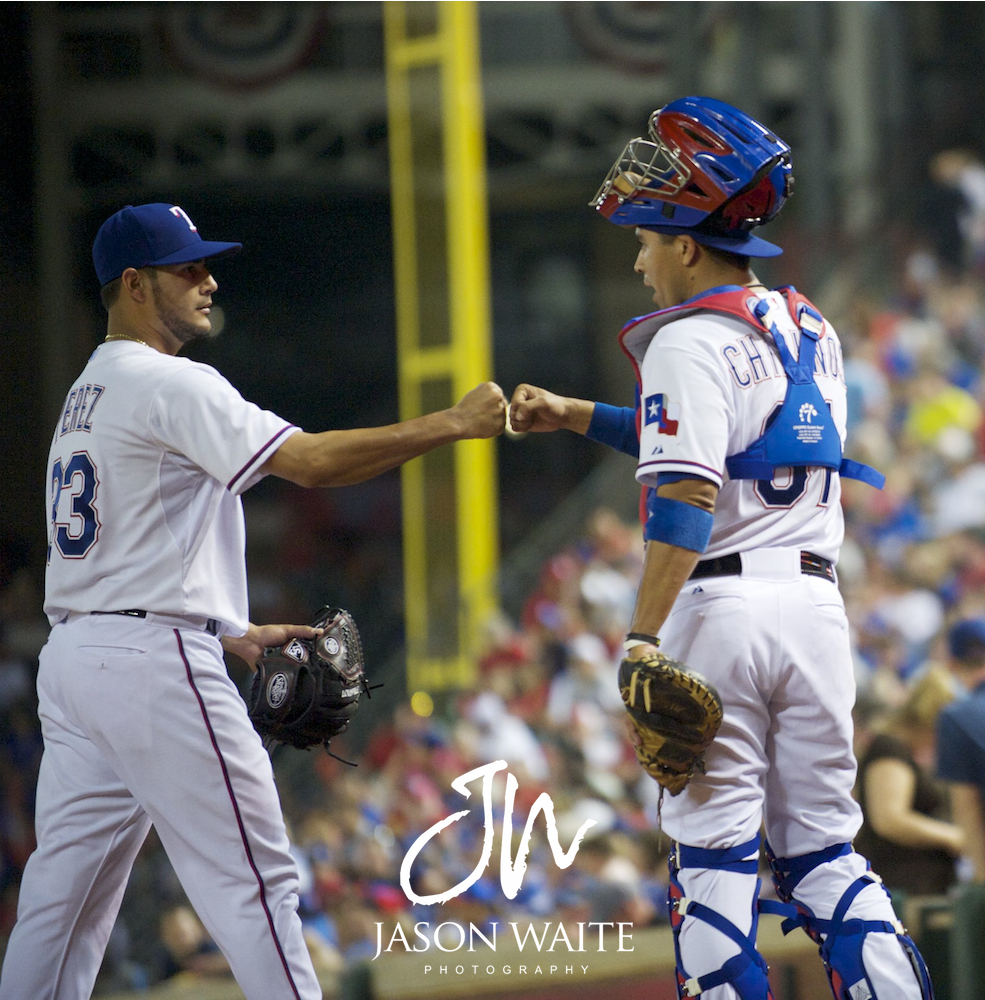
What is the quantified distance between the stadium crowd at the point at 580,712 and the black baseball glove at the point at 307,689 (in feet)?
7.40

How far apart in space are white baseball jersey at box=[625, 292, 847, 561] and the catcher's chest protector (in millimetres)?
13

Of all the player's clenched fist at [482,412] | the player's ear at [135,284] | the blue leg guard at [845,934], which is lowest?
the blue leg guard at [845,934]

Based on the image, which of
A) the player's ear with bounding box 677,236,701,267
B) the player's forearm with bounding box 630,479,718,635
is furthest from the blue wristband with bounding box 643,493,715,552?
the player's ear with bounding box 677,236,701,267

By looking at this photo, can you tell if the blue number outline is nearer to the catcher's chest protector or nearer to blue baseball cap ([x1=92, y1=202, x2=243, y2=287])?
blue baseball cap ([x1=92, y1=202, x2=243, y2=287])

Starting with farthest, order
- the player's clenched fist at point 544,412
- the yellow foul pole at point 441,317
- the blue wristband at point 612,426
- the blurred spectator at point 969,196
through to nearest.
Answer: the yellow foul pole at point 441,317 < the blurred spectator at point 969,196 < the blue wristband at point 612,426 < the player's clenched fist at point 544,412

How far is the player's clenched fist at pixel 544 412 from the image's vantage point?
9.95 ft

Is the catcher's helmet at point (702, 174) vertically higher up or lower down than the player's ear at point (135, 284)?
higher up

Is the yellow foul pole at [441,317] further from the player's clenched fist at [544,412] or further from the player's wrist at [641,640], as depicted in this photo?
the player's wrist at [641,640]

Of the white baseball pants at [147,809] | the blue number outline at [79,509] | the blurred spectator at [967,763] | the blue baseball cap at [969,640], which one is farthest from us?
the blue baseball cap at [969,640]

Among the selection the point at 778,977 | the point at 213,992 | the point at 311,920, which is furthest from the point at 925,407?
the point at 213,992

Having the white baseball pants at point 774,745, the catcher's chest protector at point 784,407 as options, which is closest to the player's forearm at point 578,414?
the catcher's chest protector at point 784,407

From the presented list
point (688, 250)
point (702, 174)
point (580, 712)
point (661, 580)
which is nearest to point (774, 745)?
point (661, 580)

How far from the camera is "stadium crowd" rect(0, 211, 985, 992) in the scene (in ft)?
20.6

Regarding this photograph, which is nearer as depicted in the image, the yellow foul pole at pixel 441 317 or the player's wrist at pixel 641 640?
the player's wrist at pixel 641 640
